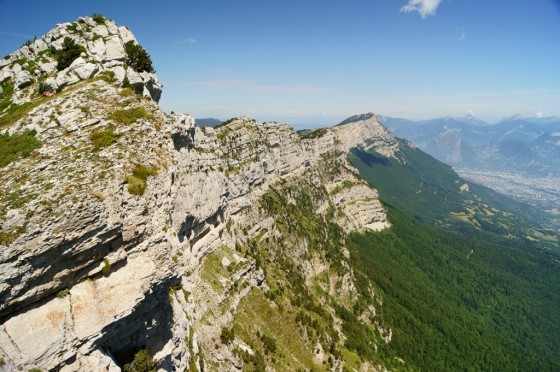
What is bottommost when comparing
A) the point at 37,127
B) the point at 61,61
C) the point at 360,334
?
the point at 360,334

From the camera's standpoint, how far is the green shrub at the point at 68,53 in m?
51.6

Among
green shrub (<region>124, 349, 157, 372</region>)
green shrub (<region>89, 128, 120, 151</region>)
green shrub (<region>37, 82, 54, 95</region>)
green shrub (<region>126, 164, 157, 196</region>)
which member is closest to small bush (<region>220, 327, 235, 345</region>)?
green shrub (<region>124, 349, 157, 372</region>)

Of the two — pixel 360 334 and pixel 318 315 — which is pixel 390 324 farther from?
pixel 318 315

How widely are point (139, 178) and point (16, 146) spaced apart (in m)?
13.9

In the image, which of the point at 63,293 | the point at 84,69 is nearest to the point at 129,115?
the point at 84,69

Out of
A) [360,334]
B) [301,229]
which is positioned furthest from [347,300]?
[301,229]

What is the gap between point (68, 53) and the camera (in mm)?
51719

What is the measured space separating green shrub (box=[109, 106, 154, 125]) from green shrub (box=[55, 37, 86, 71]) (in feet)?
57.3

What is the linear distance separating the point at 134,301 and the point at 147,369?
11.1 meters

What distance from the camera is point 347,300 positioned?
16738 centimetres

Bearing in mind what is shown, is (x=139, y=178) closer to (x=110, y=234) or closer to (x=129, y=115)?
(x=110, y=234)

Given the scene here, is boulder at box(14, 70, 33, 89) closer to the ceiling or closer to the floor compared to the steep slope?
closer to the ceiling

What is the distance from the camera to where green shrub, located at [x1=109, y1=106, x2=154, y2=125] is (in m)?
42.4

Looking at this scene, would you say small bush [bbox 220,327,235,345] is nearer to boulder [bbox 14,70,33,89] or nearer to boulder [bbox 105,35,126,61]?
boulder [bbox 105,35,126,61]
